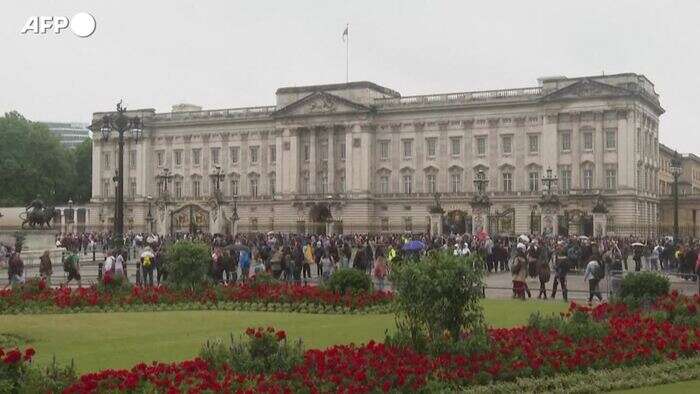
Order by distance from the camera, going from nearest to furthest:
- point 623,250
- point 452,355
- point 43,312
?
point 452,355
point 43,312
point 623,250

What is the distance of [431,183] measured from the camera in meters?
85.1

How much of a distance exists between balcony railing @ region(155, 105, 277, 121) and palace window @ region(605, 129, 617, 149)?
32.1 m

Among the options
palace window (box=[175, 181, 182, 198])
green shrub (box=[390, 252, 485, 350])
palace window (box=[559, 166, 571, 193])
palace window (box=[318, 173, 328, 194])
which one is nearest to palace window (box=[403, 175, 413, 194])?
palace window (box=[318, 173, 328, 194])

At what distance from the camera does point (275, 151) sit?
3593 inches

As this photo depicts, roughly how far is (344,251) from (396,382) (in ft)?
94.9

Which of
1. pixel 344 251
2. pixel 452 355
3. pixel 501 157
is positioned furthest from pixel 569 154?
pixel 452 355

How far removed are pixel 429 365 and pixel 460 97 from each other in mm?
71892

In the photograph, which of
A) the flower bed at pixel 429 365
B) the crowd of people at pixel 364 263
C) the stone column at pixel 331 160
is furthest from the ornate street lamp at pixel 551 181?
the flower bed at pixel 429 365

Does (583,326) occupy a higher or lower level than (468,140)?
lower

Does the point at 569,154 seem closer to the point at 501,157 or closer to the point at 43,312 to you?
the point at 501,157

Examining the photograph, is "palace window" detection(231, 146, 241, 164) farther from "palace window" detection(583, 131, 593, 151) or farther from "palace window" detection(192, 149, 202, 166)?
"palace window" detection(583, 131, 593, 151)

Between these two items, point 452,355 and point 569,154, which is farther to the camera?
point 569,154

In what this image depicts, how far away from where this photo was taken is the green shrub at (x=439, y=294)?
50.0ft

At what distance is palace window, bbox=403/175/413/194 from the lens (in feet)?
283
